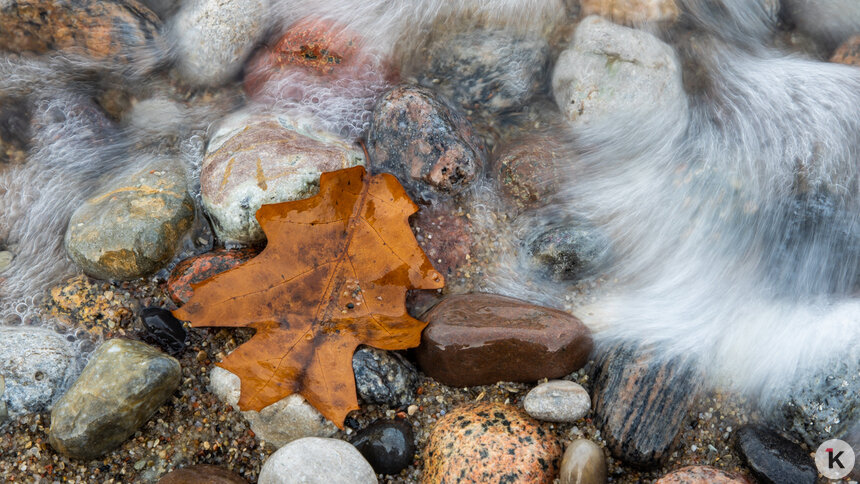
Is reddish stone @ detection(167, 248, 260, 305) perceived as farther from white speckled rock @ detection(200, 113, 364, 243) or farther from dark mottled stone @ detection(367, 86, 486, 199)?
dark mottled stone @ detection(367, 86, 486, 199)

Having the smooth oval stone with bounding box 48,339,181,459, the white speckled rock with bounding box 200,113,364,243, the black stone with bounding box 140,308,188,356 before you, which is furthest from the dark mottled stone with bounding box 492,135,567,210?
the smooth oval stone with bounding box 48,339,181,459

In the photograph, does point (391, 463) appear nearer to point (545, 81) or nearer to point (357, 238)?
point (357, 238)

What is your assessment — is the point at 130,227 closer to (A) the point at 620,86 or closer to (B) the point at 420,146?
(B) the point at 420,146

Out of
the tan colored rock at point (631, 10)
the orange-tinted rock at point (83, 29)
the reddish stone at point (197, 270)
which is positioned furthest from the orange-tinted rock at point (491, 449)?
the orange-tinted rock at point (83, 29)

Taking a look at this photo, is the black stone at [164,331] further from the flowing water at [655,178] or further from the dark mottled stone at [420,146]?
the dark mottled stone at [420,146]

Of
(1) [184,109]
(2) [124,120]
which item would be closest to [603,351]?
(1) [184,109]

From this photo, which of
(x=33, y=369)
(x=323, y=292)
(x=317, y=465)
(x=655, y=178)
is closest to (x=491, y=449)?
(x=317, y=465)

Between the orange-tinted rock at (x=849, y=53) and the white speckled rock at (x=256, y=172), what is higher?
the orange-tinted rock at (x=849, y=53)
